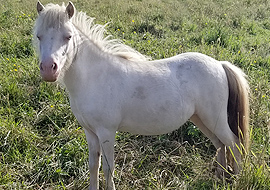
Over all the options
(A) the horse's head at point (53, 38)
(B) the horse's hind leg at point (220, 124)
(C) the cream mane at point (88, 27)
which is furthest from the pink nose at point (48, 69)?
(B) the horse's hind leg at point (220, 124)

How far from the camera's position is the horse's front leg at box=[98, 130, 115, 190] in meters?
2.08

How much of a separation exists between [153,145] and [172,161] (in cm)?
40

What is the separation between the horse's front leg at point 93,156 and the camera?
2.29m

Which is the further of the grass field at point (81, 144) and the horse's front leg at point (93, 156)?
the grass field at point (81, 144)

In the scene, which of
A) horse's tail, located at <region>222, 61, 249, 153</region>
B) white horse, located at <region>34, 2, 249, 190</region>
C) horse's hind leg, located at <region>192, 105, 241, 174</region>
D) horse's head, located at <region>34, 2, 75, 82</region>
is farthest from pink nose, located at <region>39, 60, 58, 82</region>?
horse's tail, located at <region>222, 61, 249, 153</region>

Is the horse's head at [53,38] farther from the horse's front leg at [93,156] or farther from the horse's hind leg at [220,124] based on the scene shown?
the horse's hind leg at [220,124]

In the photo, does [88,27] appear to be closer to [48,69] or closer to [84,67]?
[84,67]

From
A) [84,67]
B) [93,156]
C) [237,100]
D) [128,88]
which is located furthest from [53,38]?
[237,100]

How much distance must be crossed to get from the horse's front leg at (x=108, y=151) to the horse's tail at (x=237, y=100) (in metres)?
1.27

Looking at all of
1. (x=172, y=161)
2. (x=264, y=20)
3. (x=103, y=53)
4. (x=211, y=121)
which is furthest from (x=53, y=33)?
(x=264, y=20)

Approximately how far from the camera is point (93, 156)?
2324mm

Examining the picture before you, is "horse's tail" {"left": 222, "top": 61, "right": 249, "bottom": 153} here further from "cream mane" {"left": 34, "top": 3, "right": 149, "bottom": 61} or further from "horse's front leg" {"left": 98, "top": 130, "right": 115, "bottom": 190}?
"horse's front leg" {"left": 98, "top": 130, "right": 115, "bottom": 190}

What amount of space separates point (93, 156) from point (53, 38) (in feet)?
3.86

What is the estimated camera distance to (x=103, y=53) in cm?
219
